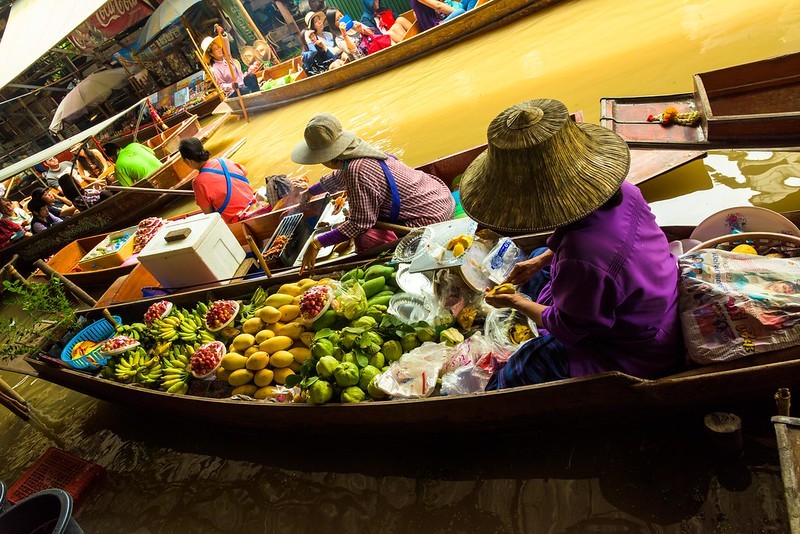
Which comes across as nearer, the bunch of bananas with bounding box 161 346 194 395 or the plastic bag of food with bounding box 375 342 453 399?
the plastic bag of food with bounding box 375 342 453 399

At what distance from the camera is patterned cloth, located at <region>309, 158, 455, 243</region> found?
396cm

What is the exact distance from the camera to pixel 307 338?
145 inches

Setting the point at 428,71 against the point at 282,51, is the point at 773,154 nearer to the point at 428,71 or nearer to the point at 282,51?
the point at 428,71

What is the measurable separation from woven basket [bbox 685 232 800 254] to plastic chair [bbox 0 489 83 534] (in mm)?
3963

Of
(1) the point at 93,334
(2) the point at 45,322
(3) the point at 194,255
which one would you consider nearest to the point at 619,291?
(3) the point at 194,255

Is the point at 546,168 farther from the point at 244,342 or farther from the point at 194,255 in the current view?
the point at 194,255

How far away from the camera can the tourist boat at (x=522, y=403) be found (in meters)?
2.10

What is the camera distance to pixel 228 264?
206 inches

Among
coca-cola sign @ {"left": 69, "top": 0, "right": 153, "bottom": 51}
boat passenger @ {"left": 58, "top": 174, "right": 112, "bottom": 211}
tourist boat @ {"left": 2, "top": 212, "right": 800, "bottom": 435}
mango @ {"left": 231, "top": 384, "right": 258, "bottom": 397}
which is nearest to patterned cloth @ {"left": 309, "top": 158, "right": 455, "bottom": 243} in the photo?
tourist boat @ {"left": 2, "top": 212, "right": 800, "bottom": 435}

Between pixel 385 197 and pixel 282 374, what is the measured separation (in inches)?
72.6

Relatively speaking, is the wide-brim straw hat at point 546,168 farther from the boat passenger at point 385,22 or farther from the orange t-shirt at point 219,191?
the boat passenger at point 385,22

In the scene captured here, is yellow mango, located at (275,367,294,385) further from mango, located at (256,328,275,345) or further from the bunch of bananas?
the bunch of bananas

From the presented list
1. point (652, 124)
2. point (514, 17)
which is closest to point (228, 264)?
point (652, 124)

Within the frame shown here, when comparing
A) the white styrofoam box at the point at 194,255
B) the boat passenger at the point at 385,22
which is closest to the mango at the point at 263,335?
the white styrofoam box at the point at 194,255
